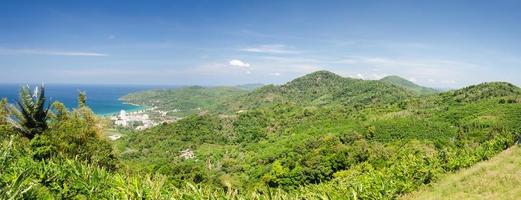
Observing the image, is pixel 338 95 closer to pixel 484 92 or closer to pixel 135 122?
pixel 484 92

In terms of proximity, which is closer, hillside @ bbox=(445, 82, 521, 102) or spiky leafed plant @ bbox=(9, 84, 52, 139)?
spiky leafed plant @ bbox=(9, 84, 52, 139)

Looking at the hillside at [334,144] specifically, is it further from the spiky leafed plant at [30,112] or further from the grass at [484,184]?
the spiky leafed plant at [30,112]

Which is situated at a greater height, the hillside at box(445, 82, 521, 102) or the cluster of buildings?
the hillside at box(445, 82, 521, 102)

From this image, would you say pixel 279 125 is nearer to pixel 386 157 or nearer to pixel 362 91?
pixel 386 157

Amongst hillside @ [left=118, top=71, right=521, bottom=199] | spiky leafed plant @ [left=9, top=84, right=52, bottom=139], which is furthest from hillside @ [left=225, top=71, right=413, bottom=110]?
spiky leafed plant @ [left=9, top=84, right=52, bottom=139]

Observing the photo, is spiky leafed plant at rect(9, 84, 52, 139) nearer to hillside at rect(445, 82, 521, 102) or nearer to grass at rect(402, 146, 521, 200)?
grass at rect(402, 146, 521, 200)

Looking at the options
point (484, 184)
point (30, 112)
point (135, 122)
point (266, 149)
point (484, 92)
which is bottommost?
point (135, 122)

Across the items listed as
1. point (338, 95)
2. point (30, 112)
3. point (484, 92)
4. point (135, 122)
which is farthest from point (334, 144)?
point (135, 122)
